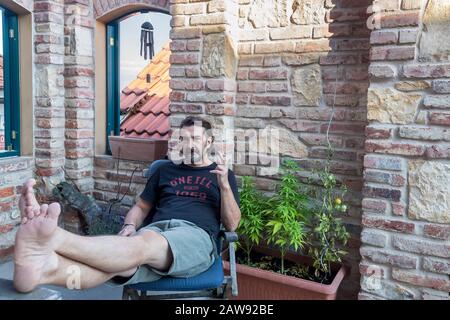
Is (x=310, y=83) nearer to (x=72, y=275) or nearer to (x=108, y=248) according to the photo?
(x=108, y=248)

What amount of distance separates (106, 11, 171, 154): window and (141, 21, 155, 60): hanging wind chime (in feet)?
0.07

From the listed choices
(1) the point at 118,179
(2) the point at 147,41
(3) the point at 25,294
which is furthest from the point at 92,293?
(2) the point at 147,41

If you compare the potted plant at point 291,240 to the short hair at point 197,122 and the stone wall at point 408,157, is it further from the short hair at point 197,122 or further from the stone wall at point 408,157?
the short hair at point 197,122

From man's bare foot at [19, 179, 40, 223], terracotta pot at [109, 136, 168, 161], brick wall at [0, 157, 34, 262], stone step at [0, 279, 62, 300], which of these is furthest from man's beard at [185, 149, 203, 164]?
brick wall at [0, 157, 34, 262]

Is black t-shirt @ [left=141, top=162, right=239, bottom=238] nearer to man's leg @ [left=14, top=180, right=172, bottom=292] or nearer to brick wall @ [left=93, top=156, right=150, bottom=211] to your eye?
man's leg @ [left=14, top=180, right=172, bottom=292]

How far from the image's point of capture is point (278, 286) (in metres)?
2.27

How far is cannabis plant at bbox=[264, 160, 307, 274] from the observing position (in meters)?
2.27

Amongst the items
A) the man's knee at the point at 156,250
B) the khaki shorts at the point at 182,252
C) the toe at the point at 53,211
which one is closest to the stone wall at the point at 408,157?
the khaki shorts at the point at 182,252

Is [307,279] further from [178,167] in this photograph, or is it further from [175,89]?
[175,89]

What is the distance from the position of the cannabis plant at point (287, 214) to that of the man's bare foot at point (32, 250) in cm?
121

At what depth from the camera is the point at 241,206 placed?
251 cm

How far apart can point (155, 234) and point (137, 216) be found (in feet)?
1.55
